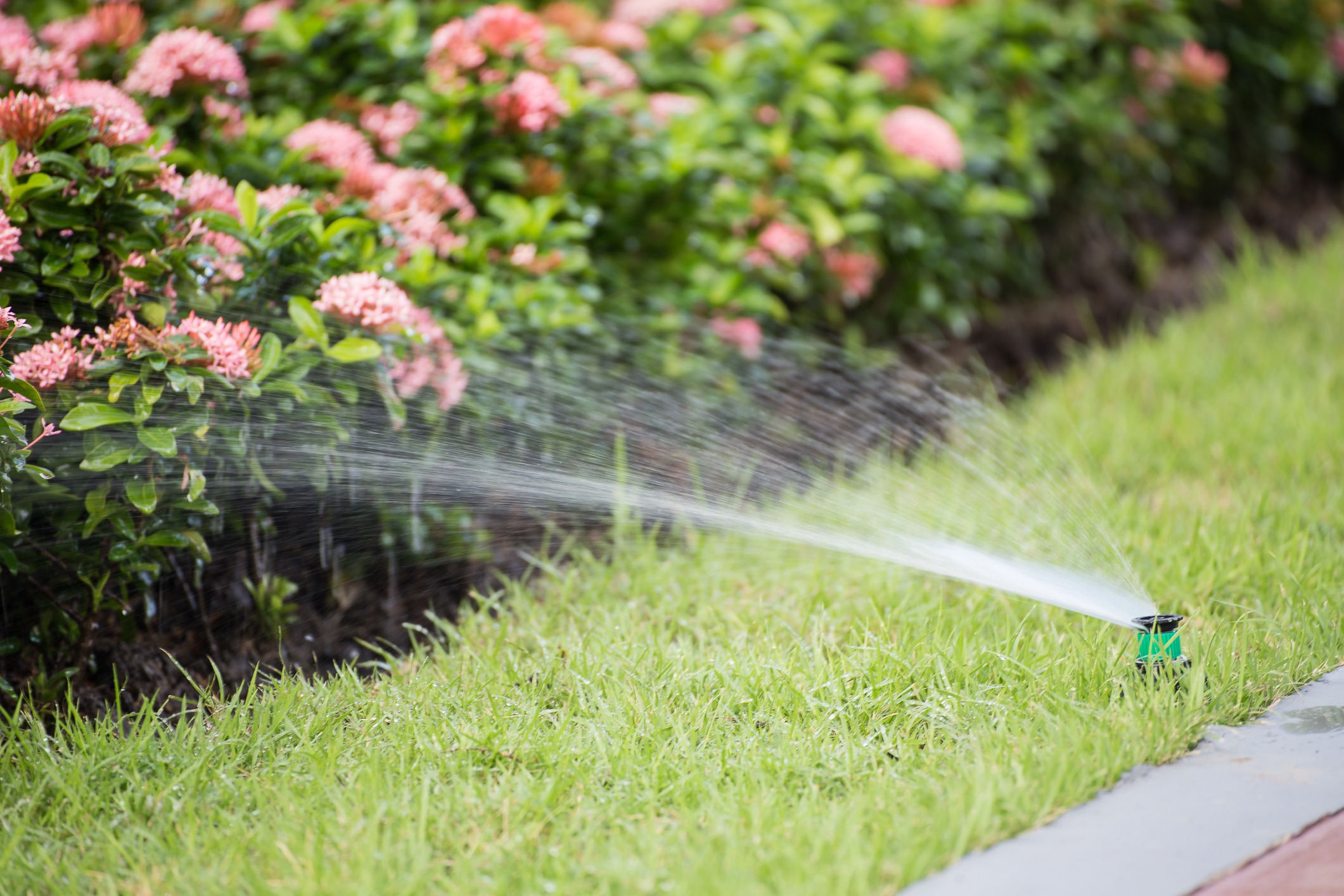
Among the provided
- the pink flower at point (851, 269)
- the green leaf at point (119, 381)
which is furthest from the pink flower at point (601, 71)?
the green leaf at point (119, 381)

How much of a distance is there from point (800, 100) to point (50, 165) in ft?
7.69

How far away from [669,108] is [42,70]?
65.6 inches

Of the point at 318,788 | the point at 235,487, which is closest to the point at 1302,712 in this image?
the point at 318,788

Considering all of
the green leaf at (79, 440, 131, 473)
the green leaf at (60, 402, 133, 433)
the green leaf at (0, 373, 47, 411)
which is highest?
the green leaf at (0, 373, 47, 411)

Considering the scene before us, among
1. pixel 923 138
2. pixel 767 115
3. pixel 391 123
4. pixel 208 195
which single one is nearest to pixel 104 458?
pixel 208 195

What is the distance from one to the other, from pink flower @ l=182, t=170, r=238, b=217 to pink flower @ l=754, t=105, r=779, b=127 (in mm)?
1911

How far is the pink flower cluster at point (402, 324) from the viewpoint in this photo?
7.69ft

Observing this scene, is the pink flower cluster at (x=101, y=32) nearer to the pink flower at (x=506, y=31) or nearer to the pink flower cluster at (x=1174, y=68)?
the pink flower at (x=506, y=31)

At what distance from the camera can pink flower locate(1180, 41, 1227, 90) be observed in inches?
190

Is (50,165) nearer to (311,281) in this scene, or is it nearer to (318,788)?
(311,281)

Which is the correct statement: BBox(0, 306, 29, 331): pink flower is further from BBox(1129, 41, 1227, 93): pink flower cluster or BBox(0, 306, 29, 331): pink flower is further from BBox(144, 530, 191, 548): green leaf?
BBox(1129, 41, 1227, 93): pink flower cluster

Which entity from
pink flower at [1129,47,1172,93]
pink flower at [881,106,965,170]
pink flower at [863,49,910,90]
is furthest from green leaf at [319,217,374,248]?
pink flower at [1129,47,1172,93]

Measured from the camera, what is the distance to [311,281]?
248 cm

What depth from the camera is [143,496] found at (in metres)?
2.16
